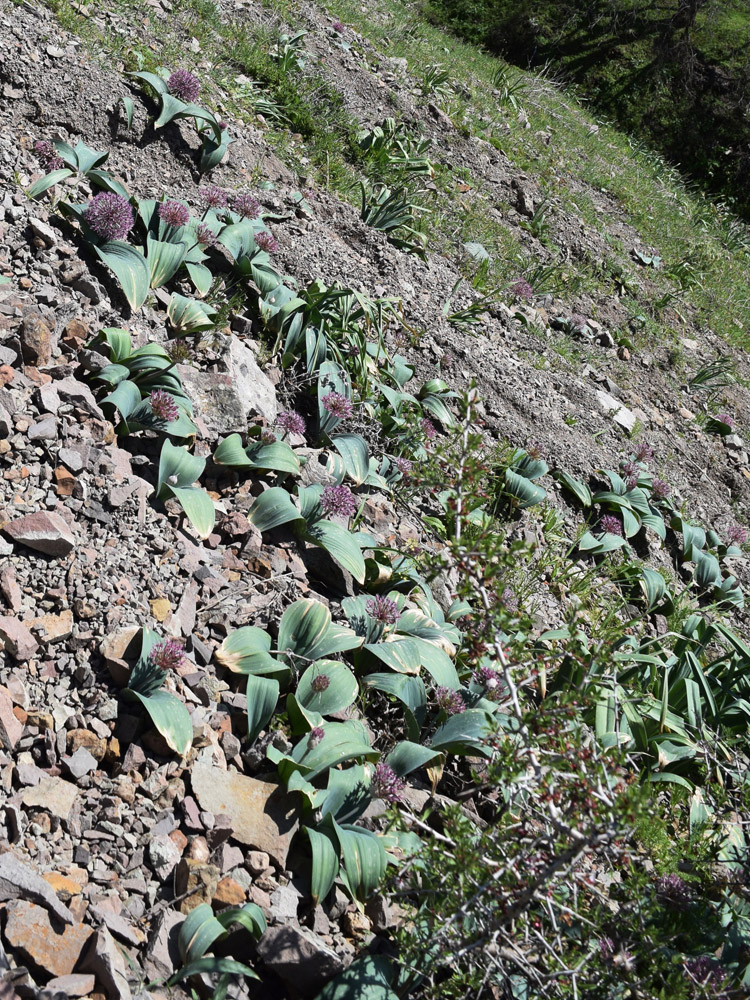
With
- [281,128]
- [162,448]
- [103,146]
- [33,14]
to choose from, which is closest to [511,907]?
[162,448]

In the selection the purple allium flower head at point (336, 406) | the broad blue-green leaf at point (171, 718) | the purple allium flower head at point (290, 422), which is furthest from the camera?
the purple allium flower head at point (336, 406)

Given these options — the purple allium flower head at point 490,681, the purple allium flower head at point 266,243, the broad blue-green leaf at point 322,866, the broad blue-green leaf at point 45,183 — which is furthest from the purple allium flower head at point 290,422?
the broad blue-green leaf at point 322,866

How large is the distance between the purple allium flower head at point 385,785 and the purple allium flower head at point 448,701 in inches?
18.1

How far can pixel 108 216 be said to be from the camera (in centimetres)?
392

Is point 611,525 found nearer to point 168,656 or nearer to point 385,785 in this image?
point 385,785

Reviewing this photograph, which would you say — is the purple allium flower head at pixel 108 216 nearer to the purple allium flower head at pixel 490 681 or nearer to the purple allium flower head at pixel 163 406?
the purple allium flower head at pixel 163 406

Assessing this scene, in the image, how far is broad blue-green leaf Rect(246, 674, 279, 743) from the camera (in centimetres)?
278

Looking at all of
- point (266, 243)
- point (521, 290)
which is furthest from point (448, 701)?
point (521, 290)

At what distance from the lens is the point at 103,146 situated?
15.3ft

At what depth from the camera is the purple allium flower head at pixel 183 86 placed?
5.00 meters

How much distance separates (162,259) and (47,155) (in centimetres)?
82

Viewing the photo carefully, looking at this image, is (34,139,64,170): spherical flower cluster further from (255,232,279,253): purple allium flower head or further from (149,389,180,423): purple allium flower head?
(149,389,180,423): purple allium flower head

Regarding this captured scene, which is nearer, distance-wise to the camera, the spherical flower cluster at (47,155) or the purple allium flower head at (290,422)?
the purple allium flower head at (290,422)

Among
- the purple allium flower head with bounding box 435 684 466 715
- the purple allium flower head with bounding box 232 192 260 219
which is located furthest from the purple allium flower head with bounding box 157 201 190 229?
the purple allium flower head with bounding box 435 684 466 715
